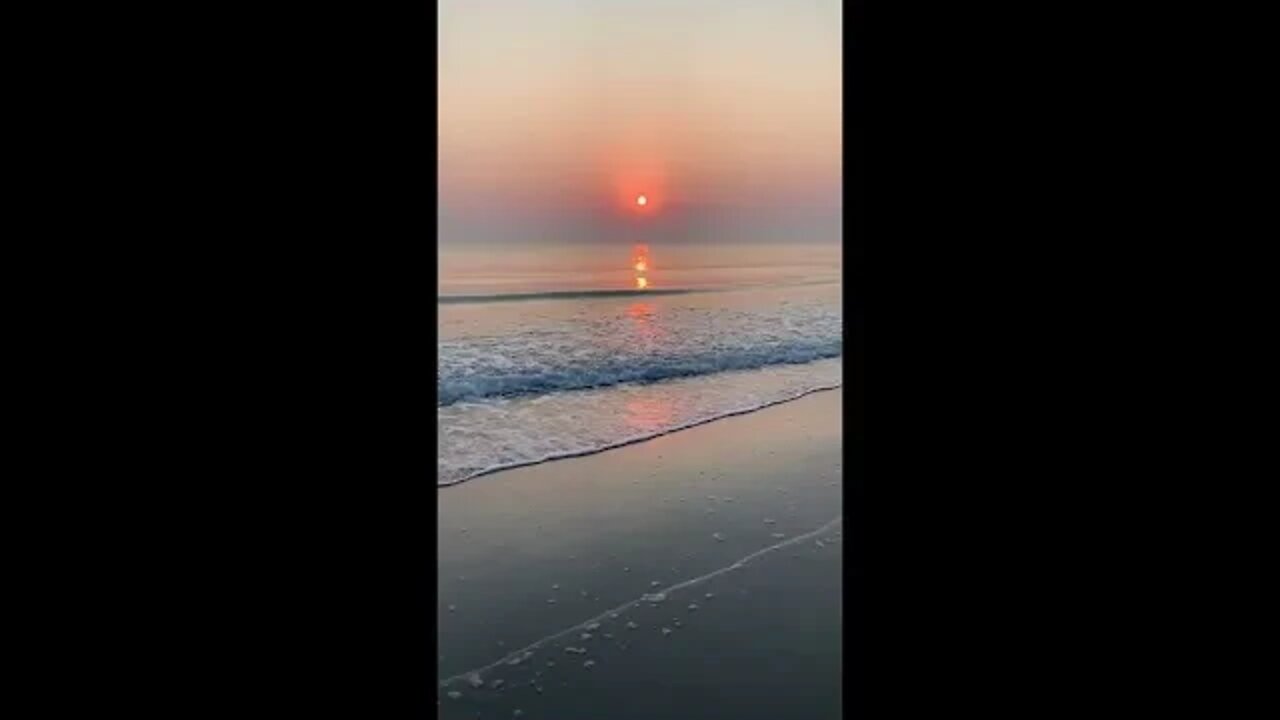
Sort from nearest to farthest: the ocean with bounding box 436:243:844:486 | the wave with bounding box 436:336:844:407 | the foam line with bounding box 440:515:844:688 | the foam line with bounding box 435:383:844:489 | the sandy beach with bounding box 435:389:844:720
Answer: the sandy beach with bounding box 435:389:844:720, the foam line with bounding box 440:515:844:688, the foam line with bounding box 435:383:844:489, the ocean with bounding box 436:243:844:486, the wave with bounding box 436:336:844:407

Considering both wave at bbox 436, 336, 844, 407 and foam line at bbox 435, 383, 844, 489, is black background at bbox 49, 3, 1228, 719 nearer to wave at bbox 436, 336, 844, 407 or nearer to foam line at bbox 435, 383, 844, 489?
foam line at bbox 435, 383, 844, 489

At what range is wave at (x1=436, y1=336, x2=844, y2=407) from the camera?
801 centimetres

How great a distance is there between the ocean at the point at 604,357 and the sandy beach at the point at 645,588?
0.68 m

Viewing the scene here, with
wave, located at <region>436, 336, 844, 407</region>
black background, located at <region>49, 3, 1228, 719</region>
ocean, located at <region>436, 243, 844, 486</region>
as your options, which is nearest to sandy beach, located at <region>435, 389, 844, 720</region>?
Answer: ocean, located at <region>436, 243, 844, 486</region>

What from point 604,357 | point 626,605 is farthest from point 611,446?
point 604,357

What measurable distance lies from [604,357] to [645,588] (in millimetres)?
6146

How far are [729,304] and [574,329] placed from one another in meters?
4.59

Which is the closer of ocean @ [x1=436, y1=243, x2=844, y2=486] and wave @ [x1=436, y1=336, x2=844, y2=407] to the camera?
ocean @ [x1=436, y1=243, x2=844, y2=486]

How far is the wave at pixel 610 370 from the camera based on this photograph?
8.01m

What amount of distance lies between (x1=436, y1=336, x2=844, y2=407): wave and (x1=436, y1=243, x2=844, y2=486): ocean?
0.02 metres
